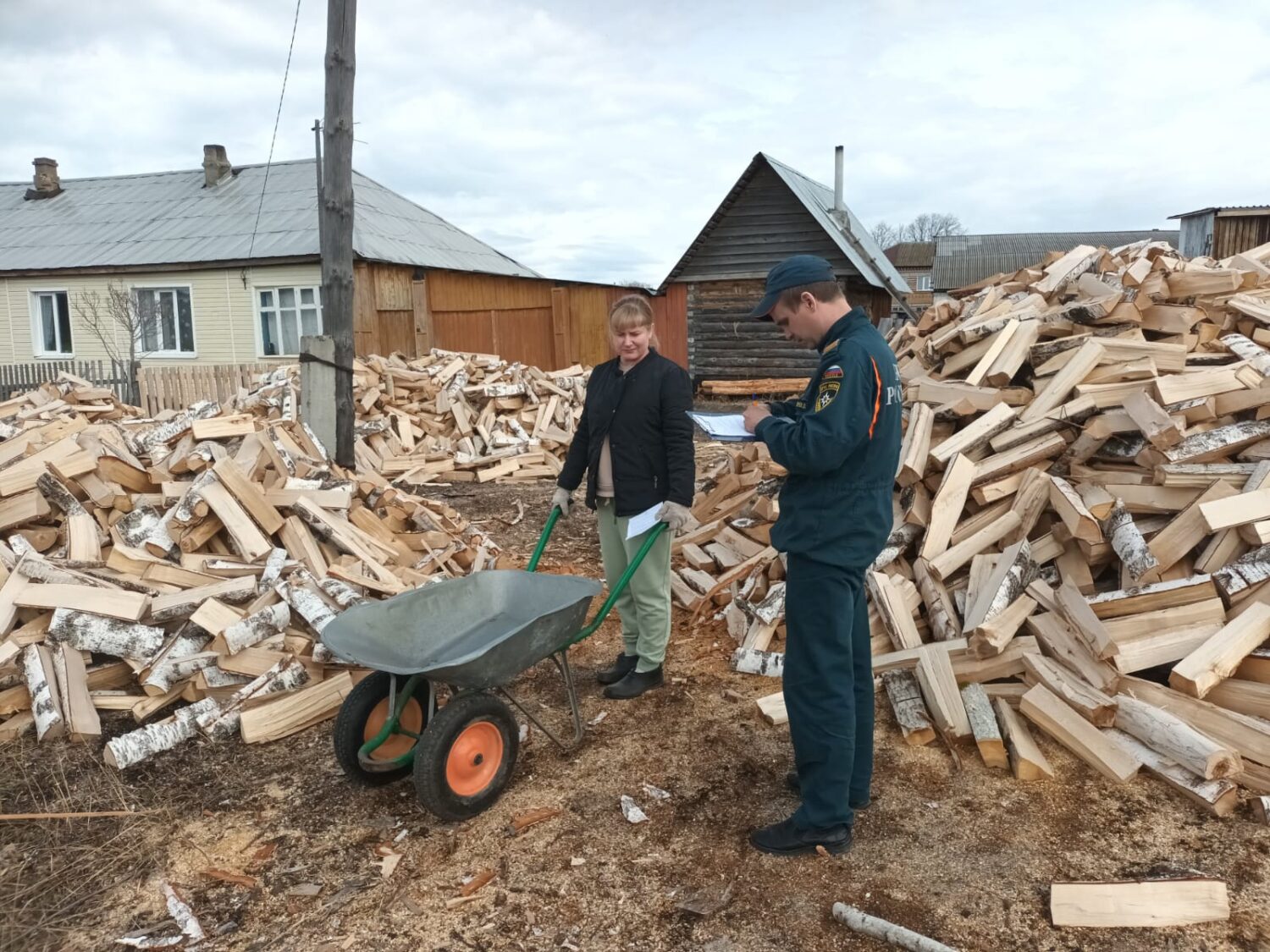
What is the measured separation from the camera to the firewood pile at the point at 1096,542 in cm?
362

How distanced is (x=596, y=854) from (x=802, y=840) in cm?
75

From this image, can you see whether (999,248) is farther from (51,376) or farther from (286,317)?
(51,376)

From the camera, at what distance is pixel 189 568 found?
16.2ft

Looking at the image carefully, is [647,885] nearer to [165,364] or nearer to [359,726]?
[359,726]

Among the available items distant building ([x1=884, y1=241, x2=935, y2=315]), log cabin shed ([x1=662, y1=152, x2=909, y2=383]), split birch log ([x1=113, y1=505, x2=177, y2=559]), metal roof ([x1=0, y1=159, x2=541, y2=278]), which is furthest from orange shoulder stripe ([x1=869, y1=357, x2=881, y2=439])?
distant building ([x1=884, y1=241, x2=935, y2=315])

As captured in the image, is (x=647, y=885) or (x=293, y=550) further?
(x=293, y=550)

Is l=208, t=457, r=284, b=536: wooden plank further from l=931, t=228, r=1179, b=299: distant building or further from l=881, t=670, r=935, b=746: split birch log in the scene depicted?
l=931, t=228, r=1179, b=299: distant building

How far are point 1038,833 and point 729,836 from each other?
3.75 ft

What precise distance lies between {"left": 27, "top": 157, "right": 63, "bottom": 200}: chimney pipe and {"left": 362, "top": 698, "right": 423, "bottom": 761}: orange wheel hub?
1026 inches

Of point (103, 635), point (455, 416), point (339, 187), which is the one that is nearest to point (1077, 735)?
point (103, 635)

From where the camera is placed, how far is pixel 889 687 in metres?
4.12

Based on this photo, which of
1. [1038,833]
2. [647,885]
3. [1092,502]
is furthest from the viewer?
[1092,502]

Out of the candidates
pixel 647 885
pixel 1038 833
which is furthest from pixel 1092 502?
pixel 647 885

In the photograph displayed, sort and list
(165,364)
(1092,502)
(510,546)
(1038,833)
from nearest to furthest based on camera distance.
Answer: (1038,833) < (1092,502) < (510,546) < (165,364)
